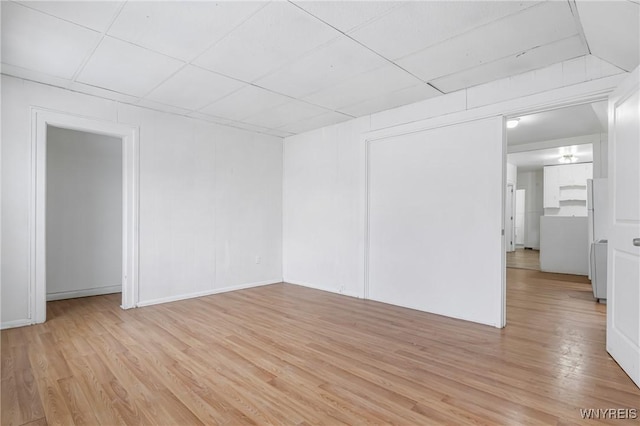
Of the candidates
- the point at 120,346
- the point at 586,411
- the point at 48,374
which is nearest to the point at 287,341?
the point at 120,346

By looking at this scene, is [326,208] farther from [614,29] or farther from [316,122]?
[614,29]

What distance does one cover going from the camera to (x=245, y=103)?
4184 millimetres

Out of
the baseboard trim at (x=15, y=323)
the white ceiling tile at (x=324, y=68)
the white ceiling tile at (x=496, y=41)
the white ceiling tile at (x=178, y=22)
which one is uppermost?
the white ceiling tile at (x=496, y=41)

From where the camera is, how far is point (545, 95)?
3.16 metres

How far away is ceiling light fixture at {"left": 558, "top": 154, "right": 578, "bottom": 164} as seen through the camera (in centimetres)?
864

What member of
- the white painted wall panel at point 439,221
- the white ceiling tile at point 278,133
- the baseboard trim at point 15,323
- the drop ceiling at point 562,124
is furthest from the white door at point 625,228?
the baseboard trim at point 15,323

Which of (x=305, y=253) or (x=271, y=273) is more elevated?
(x=305, y=253)

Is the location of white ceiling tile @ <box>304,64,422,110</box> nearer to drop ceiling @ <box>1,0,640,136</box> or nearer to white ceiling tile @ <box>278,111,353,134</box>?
drop ceiling @ <box>1,0,640,136</box>

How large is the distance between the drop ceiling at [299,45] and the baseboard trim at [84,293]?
2.86 m

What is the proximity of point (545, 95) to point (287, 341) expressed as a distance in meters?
3.35

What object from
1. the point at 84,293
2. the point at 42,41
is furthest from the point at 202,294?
the point at 42,41

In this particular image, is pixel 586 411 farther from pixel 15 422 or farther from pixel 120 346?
pixel 120 346

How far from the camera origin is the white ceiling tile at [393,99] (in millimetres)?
3744

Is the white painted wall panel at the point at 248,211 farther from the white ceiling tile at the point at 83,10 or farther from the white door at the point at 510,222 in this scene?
the white door at the point at 510,222
